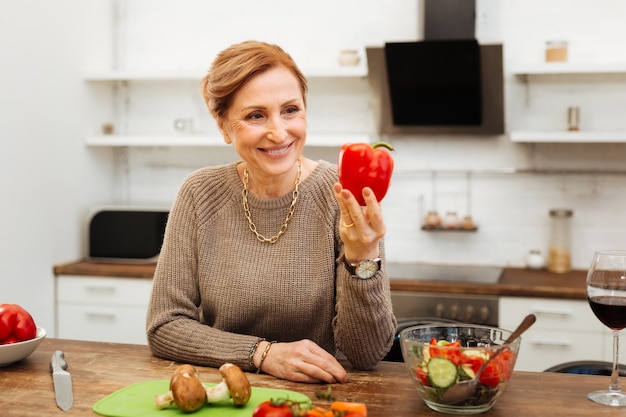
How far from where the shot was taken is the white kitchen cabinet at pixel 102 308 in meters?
3.75

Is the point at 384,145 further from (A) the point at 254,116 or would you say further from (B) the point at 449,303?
(B) the point at 449,303

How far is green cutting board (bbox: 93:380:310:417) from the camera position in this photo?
4.55 feet

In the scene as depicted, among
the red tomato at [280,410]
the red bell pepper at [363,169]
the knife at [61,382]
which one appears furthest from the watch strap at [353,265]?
the knife at [61,382]

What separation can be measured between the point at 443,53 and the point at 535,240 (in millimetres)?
1032

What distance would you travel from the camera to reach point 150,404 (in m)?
1.44

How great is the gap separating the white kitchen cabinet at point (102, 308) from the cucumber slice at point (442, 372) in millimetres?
2571

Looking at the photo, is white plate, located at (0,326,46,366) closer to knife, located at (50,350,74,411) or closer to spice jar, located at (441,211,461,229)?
knife, located at (50,350,74,411)

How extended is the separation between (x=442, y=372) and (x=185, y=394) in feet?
1.46

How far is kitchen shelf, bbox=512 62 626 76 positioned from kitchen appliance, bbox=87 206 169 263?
1825 millimetres

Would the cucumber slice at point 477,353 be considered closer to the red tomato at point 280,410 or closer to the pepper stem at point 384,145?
the red tomato at point 280,410

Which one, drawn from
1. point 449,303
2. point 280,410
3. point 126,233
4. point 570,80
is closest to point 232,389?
point 280,410

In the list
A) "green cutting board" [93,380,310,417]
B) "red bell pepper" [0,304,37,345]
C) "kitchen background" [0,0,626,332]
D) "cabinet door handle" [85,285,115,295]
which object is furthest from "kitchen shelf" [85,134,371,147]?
"green cutting board" [93,380,310,417]

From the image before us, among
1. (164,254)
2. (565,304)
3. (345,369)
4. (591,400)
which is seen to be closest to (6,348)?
(164,254)

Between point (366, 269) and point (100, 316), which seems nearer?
point (366, 269)
